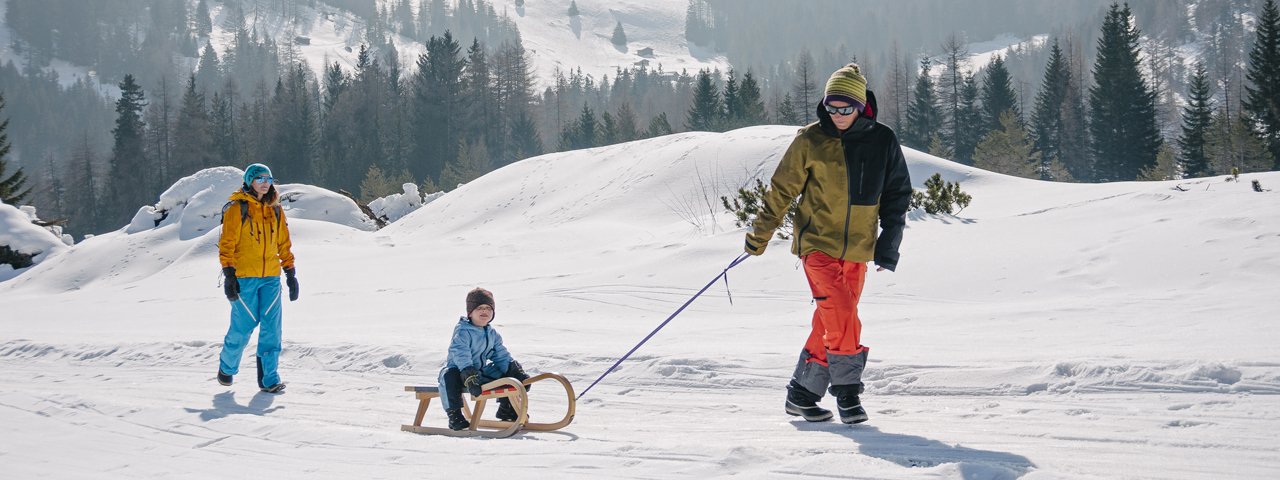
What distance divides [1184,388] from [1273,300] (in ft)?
9.71

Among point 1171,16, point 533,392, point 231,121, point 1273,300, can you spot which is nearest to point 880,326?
point 1273,300

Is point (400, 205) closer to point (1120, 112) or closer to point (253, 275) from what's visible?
point (253, 275)

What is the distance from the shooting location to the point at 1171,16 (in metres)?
125

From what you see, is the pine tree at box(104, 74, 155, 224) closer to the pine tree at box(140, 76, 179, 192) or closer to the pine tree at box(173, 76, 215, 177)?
the pine tree at box(140, 76, 179, 192)

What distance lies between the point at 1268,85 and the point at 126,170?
72.4 meters

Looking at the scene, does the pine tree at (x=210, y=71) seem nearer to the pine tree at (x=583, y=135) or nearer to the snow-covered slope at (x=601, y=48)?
the snow-covered slope at (x=601, y=48)

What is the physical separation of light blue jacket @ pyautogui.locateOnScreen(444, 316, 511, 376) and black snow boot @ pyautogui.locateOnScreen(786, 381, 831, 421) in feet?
5.75

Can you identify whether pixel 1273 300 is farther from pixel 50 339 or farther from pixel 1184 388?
pixel 50 339

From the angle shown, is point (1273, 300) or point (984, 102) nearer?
point (1273, 300)

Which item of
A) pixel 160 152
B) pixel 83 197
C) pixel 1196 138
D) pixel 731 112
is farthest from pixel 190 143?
pixel 1196 138

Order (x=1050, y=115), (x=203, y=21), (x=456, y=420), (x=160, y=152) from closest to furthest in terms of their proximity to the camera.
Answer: (x=456, y=420) → (x=1050, y=115) → (x=160, y=152) → (x=203, y=21)

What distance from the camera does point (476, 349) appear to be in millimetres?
5148

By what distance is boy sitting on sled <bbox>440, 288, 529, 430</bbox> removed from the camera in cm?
498

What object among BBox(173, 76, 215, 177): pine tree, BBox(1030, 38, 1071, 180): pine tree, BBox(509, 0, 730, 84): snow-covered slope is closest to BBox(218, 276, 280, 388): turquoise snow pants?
BBox(1030, 38, 1071, 180): pine tree
